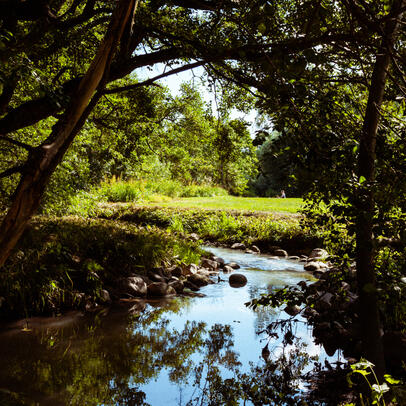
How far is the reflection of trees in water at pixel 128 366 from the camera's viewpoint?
2.79 metres

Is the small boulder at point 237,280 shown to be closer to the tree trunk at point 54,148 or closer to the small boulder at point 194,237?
the small boulder at point 194,237

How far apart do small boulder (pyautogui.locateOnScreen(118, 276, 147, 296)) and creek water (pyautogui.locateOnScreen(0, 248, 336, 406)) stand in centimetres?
36

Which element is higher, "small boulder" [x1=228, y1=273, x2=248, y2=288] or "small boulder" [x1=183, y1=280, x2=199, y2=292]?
"small boulder" [x1=228, y1=273, x2=248, y2=288]

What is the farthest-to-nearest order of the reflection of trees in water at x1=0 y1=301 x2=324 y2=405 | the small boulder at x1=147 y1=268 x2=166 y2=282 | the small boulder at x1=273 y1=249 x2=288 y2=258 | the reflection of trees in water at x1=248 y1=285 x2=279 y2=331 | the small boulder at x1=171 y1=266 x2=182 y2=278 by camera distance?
the small boulder at x1=273 y1=249 x2=288 y2=258
the small boulder at x1=171 y1=266 x2=182 y2=278
the small boulder at x1=147 y1=268 x2=166 y2=282
the reflection of trees in water at x1=248 y1=285 x2=279 y2=331
the reflection of trees in water at x1=0 y1=301 x2=324 y2=405

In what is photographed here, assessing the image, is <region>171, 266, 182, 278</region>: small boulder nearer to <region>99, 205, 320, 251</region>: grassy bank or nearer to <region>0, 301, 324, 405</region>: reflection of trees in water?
<region>0, 301, 324, 405</region>: reflection of trees in water

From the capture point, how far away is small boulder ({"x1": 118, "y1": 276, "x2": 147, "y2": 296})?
5527 millimetres

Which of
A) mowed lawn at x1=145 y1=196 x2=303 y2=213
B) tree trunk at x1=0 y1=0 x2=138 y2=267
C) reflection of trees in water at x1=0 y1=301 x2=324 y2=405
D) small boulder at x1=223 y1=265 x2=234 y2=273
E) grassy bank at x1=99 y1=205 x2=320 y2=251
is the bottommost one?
small boulder at x1=223 y1=265 x2=234 y2=273

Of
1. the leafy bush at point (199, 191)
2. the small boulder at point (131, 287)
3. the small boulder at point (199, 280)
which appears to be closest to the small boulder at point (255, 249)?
the small boulder at point (199, 280)

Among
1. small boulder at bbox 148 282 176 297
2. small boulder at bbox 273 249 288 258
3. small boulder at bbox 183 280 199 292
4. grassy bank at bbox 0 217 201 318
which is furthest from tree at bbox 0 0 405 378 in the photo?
small boulder at bbox 273 249 288 258

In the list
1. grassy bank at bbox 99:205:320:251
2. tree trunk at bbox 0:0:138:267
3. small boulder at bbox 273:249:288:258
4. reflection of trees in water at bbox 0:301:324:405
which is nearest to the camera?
tree trunk at bbox 0:0:138:267

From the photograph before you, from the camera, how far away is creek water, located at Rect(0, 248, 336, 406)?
2816 mm

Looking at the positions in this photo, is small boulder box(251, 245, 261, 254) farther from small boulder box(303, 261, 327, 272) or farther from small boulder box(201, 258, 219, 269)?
small boulder box(201, 258, 219, 269)

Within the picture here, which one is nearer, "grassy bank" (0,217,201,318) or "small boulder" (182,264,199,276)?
"grassy bank" (0,217,201,318)

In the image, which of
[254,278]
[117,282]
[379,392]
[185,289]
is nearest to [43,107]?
[117,282]
